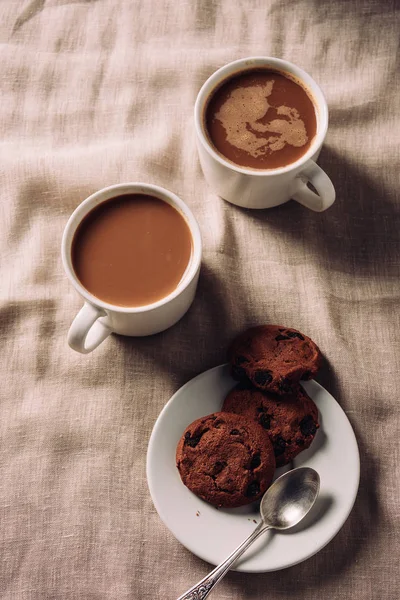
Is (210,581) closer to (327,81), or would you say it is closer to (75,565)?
(75,565)

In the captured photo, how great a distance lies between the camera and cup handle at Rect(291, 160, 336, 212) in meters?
1.45

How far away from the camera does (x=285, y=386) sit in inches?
53.9

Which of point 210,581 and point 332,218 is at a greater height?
point 332,218

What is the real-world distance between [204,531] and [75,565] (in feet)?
1.00

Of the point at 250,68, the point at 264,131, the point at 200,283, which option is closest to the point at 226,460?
the point at 200,283

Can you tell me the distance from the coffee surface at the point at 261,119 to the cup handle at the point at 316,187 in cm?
4

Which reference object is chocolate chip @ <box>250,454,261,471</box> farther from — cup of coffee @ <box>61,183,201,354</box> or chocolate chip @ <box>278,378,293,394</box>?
cup of coffee @ <box>61,183,201,354</box>

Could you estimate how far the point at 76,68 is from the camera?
5.67ft

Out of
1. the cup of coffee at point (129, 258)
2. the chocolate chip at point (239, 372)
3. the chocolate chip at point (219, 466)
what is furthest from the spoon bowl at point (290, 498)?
the cup of coffee at point (129, 258)

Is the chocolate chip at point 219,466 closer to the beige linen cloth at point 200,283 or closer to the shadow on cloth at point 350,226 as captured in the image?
the beige linen cloth at point 200,283

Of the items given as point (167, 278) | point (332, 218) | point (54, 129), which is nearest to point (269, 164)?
point (332, 218)

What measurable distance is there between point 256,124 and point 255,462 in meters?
0.75

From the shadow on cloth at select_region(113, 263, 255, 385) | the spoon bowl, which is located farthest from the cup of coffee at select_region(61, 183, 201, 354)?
the spoon bowl

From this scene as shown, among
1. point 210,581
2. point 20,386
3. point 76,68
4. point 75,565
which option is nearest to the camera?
point 210,581
